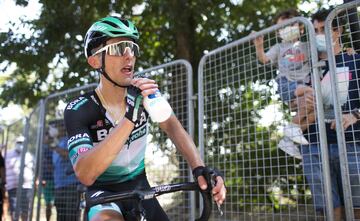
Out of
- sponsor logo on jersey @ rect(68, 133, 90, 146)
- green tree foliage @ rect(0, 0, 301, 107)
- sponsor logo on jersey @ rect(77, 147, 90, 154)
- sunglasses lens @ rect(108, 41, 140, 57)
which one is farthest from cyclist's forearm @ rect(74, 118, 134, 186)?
green tree foliage @ rect(0, 0, 301, 107)

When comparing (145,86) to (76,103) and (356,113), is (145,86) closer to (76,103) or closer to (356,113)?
(76,103)

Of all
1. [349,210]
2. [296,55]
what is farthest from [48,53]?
[349,210]

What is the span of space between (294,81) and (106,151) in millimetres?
3027

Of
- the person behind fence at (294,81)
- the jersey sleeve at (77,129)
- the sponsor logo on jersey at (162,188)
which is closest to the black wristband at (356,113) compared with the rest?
the person behind fence at (294,81)

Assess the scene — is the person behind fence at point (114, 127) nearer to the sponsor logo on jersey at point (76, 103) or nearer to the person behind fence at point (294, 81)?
the sponsor logo on jersey at point (76, 103)

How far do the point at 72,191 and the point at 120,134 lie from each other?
5.03 meters

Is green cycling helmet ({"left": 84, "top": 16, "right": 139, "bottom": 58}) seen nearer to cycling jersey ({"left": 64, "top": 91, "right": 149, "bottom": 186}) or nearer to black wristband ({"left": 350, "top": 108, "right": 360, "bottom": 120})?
cycling jersey ({"left": 64, "top": 91, "right": 149, "bottom": 186})

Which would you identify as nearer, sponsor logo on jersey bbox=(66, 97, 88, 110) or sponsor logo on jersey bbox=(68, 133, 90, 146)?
sponsor logo on jersey bbox=(68, 133, 90, 146)

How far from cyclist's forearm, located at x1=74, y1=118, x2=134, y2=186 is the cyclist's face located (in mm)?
596

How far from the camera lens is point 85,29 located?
802 cm

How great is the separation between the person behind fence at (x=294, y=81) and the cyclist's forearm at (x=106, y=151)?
2796 mm

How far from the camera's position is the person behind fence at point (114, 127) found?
6.99 ft

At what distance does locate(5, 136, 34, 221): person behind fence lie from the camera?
744 cm

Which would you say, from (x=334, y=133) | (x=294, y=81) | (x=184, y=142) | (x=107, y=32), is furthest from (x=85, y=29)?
(x=184, y=142)
